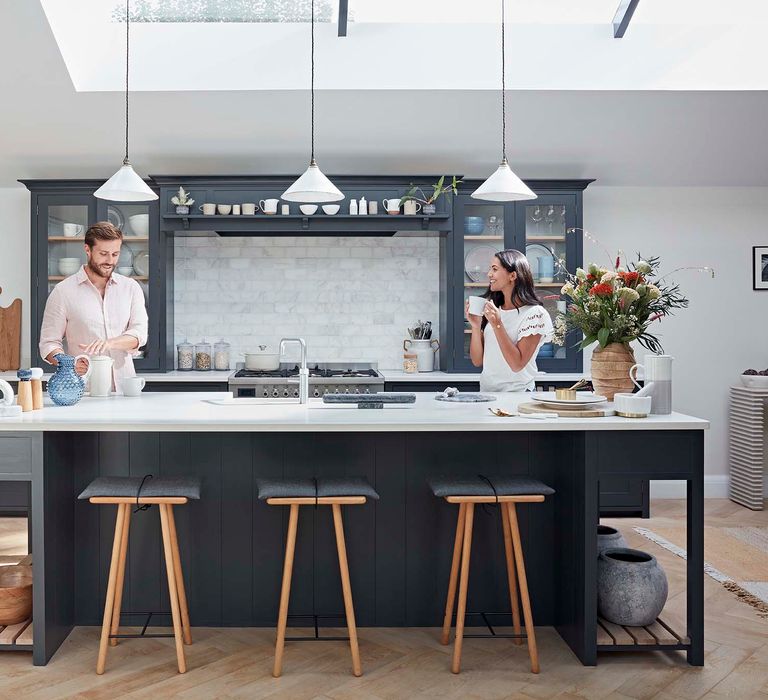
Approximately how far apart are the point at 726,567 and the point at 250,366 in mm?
3293

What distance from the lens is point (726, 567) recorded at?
432cm

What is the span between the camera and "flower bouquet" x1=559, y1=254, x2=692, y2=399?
3314 mm

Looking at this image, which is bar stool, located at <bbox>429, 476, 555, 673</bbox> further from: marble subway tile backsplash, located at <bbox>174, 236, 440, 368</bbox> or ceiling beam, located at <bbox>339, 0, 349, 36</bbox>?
marble subway tile backsplash, located at <bbox>174, 236, 440, 368</bbox>

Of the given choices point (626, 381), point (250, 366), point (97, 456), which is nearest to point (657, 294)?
point (626, 381)

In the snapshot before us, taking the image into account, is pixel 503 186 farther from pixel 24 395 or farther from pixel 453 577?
pixel 24 395

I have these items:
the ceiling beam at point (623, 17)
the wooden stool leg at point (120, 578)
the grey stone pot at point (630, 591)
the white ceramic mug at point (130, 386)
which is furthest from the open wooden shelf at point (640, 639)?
the ceiling beam at point (623, 17)

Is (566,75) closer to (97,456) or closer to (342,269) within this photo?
(342,269)

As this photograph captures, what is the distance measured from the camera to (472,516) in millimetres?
2986

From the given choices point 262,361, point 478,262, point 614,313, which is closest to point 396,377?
point 262,361

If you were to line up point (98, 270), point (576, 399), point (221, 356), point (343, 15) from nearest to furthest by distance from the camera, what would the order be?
point (576, 399)
point (98, 270)
point (343, 15)
point (221, 356)

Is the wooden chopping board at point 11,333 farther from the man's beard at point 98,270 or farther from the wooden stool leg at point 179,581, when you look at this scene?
the wooden stool leg at point 179,581

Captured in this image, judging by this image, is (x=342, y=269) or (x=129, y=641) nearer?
(x=129, y=641)

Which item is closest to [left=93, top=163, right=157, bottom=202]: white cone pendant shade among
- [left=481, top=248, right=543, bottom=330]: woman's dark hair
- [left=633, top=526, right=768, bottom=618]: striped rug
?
[left=481, top=248, right=543, bottom=330]: woman's dark hair

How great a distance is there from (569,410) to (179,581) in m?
1.72
